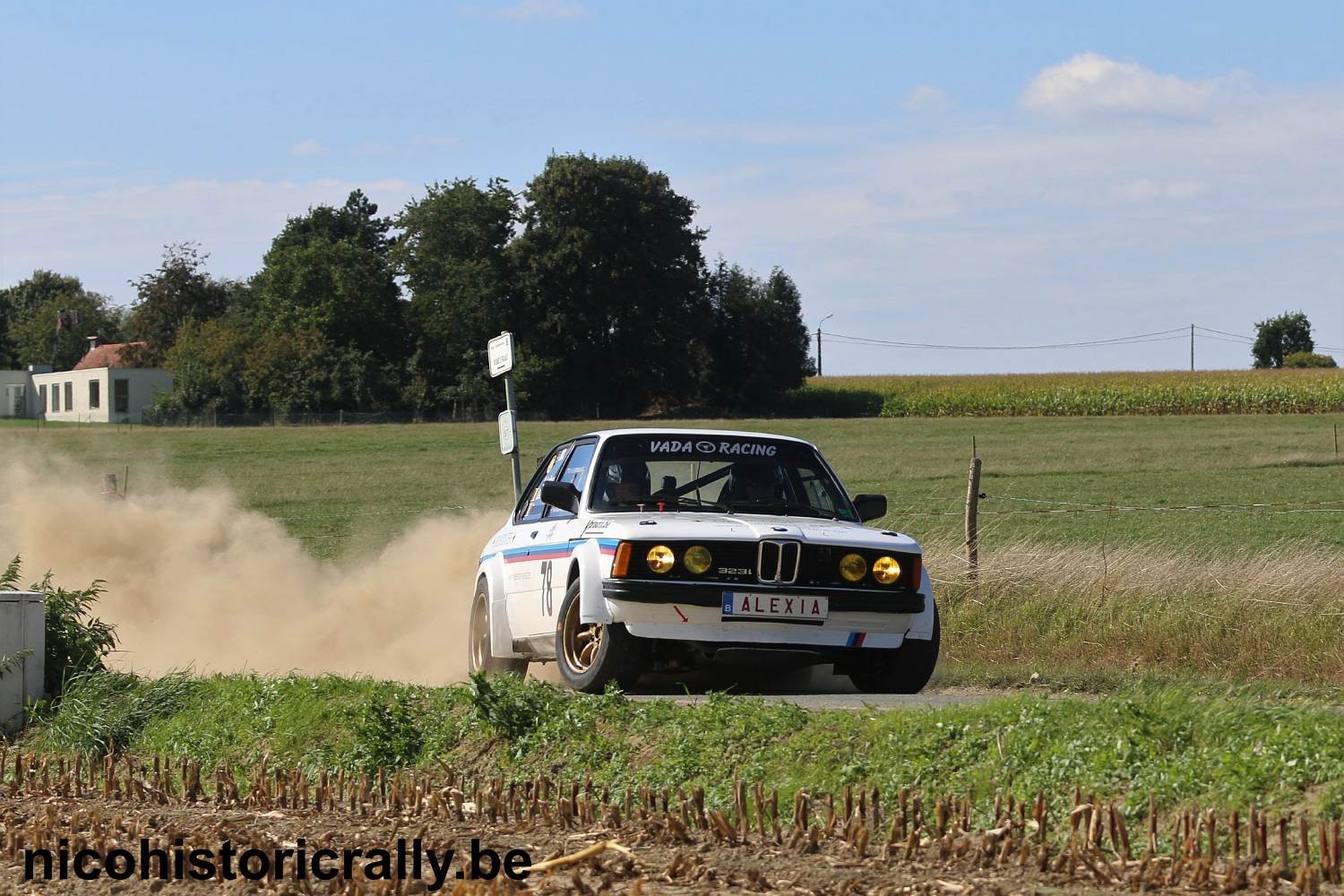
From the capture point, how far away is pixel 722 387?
90.9 metres

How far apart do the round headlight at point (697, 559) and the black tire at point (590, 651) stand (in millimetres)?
526

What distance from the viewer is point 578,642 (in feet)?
33.2

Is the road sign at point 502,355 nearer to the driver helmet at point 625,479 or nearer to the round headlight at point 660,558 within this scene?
the driver helmet at point 625,479

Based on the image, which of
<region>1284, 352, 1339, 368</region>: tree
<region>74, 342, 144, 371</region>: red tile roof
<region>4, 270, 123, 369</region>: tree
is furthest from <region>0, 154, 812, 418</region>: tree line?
<region>1284, 352, 1339, 368</region>: tree

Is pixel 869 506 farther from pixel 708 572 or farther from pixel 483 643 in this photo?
pixel 483 643

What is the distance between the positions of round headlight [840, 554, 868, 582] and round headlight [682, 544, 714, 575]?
820 millimetres

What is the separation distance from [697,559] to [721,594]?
0.82 feet

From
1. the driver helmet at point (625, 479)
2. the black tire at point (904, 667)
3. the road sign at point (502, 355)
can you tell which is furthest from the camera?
the road sign at point (502, 355)

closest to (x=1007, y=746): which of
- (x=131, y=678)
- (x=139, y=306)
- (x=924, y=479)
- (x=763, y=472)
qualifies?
(x=763, y=472)

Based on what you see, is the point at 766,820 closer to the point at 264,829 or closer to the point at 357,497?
the point at 264,829

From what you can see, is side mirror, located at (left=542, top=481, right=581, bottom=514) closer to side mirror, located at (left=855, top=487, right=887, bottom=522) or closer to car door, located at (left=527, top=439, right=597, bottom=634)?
car door, located at (left=527, top=439, right=597, bottom=634)

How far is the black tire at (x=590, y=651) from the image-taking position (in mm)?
9555

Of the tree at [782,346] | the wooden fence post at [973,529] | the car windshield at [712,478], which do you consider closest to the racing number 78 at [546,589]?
the car windshield at [712,478]

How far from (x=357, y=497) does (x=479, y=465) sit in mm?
11620
